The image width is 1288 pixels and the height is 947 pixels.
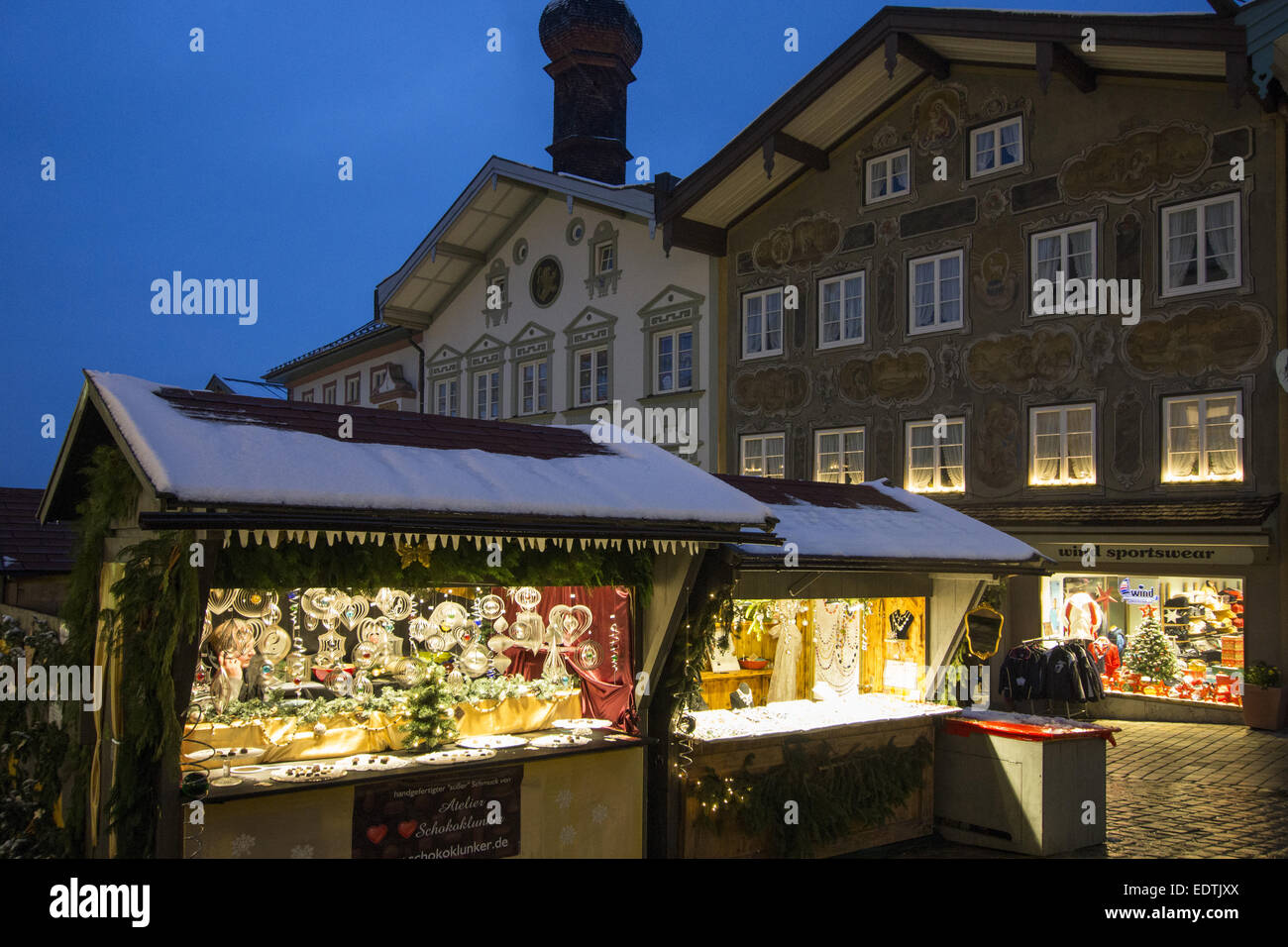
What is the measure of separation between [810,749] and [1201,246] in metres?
12.2

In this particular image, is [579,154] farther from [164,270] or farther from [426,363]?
[164,270]

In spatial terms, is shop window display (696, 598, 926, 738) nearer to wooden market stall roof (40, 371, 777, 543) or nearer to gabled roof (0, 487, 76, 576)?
wooden market stall roof (40, 371, 777, 543)

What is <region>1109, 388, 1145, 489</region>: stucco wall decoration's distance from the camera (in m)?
17.9

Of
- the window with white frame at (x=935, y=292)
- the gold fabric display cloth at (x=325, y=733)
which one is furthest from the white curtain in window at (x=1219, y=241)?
the gold fabric display cloth at (x=325, y=733)

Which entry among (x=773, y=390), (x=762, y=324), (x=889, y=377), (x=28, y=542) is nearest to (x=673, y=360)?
(x=762, y=324)

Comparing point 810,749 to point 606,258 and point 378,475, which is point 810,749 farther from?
point 606,258

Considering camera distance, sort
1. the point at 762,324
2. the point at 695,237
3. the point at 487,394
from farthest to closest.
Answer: the point at 487,394, the point at 695,237, the point at 762,324

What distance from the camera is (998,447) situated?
1966 cm

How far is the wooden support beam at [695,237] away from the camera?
23.9m

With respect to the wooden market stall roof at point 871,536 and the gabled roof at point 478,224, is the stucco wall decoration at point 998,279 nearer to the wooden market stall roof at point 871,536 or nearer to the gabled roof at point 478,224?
the gabled roof at point 478,224

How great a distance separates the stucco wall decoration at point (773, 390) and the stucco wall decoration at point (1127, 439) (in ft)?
20.5

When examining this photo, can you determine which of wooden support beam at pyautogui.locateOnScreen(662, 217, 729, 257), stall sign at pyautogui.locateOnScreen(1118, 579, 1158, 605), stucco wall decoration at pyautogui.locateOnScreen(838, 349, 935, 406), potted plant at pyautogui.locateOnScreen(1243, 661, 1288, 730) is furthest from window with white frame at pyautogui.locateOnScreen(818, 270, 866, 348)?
potted plant at pyautogui.locateOnScreen(1243, 661, 1288, 730)
